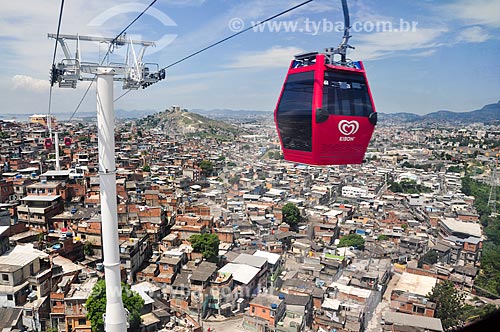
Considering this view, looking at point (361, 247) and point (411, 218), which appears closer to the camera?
point (361, 247)

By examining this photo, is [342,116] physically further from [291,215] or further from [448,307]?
[291,215]

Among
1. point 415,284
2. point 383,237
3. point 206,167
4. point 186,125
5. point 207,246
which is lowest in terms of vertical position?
point 415,284

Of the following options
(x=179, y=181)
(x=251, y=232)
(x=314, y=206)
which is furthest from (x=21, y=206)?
(x=314, y=206)

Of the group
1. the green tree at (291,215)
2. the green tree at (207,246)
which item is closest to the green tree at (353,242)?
the green tree at (291,215)

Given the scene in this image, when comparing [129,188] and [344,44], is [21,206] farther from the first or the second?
[344,44]

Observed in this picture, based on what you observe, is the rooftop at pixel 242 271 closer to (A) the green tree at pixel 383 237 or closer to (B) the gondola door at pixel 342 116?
(A) the green tree at pixel 383 237

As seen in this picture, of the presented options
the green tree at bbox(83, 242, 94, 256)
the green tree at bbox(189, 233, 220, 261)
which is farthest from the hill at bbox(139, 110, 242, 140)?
the green tree at bbox(83, 242, 94, 256)

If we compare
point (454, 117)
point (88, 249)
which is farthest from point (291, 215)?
point (454, 117)
